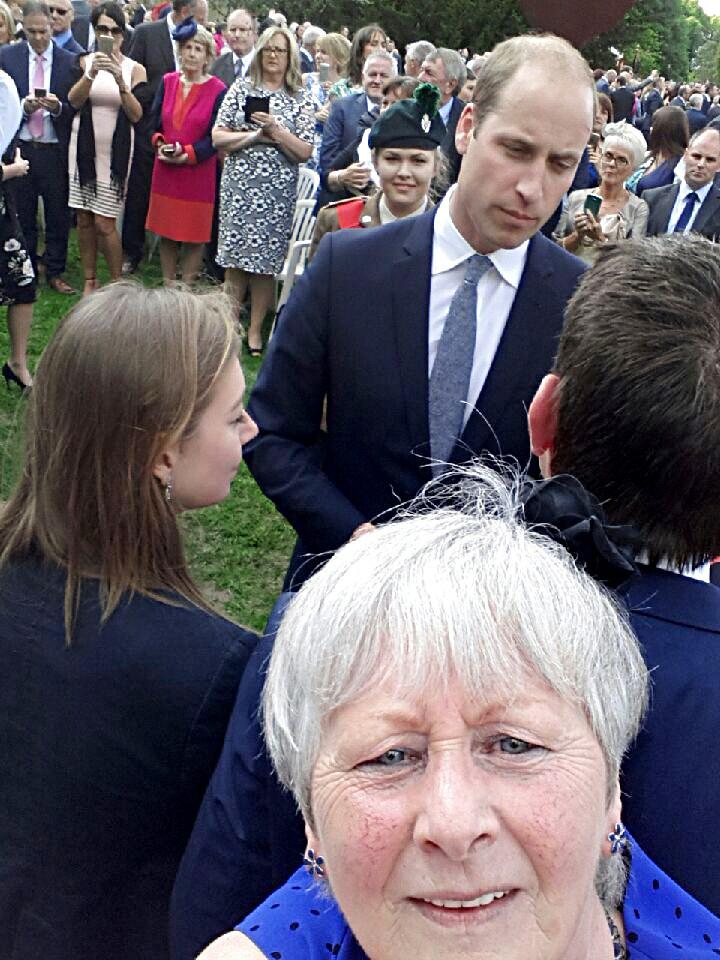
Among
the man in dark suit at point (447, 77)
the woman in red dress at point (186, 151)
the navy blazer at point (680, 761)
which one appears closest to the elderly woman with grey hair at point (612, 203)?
the man in dark suit at point (447, 77)

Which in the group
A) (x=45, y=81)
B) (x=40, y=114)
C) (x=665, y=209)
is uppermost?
(x=665, y=209)

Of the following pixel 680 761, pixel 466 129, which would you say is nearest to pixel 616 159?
pixel 466 129

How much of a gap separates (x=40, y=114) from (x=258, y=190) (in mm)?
1969

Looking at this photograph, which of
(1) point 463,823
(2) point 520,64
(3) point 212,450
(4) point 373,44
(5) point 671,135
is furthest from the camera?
(4) point 373,44

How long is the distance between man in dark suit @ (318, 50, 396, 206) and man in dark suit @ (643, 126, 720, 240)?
86.9 inches

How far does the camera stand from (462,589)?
118 cm

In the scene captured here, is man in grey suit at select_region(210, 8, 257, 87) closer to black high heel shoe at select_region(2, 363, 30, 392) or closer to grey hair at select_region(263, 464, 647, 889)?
black high heel shoe at select_region(2, 363, 30, 392)

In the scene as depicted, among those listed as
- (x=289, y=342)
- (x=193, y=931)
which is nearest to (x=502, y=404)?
(x=289, y=342)

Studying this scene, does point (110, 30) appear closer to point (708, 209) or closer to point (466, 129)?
point (708, 209)

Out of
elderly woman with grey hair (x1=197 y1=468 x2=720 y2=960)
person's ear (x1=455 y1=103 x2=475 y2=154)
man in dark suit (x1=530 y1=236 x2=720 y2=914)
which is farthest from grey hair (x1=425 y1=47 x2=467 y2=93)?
elderly woman with grey hair (x1=197 y1=468 x2=720 y2=960)

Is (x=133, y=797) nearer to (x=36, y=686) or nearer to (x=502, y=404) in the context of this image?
(x=36, y=686)

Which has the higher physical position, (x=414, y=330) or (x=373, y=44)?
(x=414, y=330)

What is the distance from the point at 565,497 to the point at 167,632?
0.71 meters

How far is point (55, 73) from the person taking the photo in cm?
756
